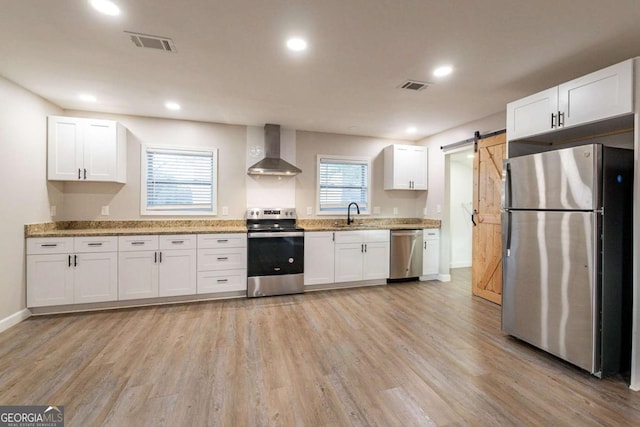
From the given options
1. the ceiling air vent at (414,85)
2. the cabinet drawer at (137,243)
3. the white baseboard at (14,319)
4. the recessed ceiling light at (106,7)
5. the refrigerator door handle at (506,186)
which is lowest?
the white baseboard at (14,319)

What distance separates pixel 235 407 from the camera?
180 cm

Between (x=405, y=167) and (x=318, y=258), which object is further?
(x=405, y=167)

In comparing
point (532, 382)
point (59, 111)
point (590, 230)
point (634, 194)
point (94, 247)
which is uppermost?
point (59, 111)

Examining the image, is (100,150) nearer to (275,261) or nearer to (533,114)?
(275,261)

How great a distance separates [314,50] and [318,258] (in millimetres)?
2836

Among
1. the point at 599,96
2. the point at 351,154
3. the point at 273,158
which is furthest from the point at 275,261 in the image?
the point at 599,96

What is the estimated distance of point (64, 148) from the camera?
3.57 m

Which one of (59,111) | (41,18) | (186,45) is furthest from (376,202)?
(59,111)

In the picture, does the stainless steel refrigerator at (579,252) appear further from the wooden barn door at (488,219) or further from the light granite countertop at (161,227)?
the light granite countertop at (161,227)

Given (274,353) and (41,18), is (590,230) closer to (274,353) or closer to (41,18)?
(274,353)

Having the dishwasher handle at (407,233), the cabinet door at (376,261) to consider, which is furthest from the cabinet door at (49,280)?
the dishwasher handle at (407,233)

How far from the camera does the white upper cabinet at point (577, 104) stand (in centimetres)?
206

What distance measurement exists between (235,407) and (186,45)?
2720mm

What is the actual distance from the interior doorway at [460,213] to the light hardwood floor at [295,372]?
2757 mm
